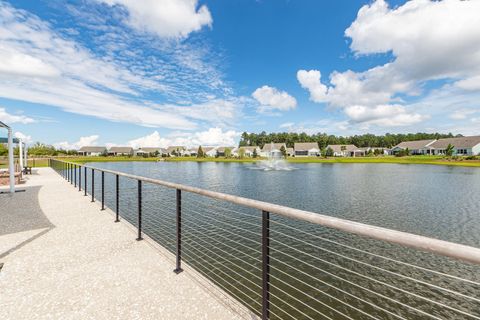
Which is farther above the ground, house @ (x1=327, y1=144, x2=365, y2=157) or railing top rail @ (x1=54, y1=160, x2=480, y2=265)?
house @ (x1=327, y1=144, x2=365, y2=157)

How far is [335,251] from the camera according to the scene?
26.8 ft

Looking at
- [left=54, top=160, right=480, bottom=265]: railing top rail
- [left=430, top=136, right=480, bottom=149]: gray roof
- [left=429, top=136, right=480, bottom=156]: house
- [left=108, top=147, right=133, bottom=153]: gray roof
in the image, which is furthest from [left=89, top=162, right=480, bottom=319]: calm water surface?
[left=108, top=147, right=133, bottom=153]: gray roof

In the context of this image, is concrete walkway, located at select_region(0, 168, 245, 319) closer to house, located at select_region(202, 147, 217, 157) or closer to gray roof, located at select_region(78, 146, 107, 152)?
house, located at select_region(202, 147, 217, 157)

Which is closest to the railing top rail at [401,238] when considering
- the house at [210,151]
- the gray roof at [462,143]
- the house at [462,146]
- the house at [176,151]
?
the house at [462,146]

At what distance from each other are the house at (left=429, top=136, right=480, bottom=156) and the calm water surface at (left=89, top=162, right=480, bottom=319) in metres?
62.2

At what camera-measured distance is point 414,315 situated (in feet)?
17.0

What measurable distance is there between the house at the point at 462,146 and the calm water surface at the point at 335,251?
62.2 metres

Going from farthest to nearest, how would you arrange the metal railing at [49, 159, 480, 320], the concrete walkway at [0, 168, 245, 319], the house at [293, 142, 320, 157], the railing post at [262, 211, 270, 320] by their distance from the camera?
the house at [293, 142, 320, 157] < the concrete walkway at [0, 168, 245, 319] < the railing post at [262, 211, 270, 320] < the metal railing at [49, 159, 480, 320]

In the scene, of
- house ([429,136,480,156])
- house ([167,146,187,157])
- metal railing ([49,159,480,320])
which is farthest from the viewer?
house ([167,146,187,157])

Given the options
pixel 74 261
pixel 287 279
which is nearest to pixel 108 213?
pixel 74 261

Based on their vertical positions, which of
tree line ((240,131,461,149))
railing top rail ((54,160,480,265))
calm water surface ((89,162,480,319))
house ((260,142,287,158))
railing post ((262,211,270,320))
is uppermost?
tree line ((240,131,461,149))

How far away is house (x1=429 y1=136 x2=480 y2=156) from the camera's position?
65.1 m

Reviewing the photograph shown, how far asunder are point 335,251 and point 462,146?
83834 millimetres

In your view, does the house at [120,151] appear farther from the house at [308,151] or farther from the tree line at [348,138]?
the house at [308,151]
